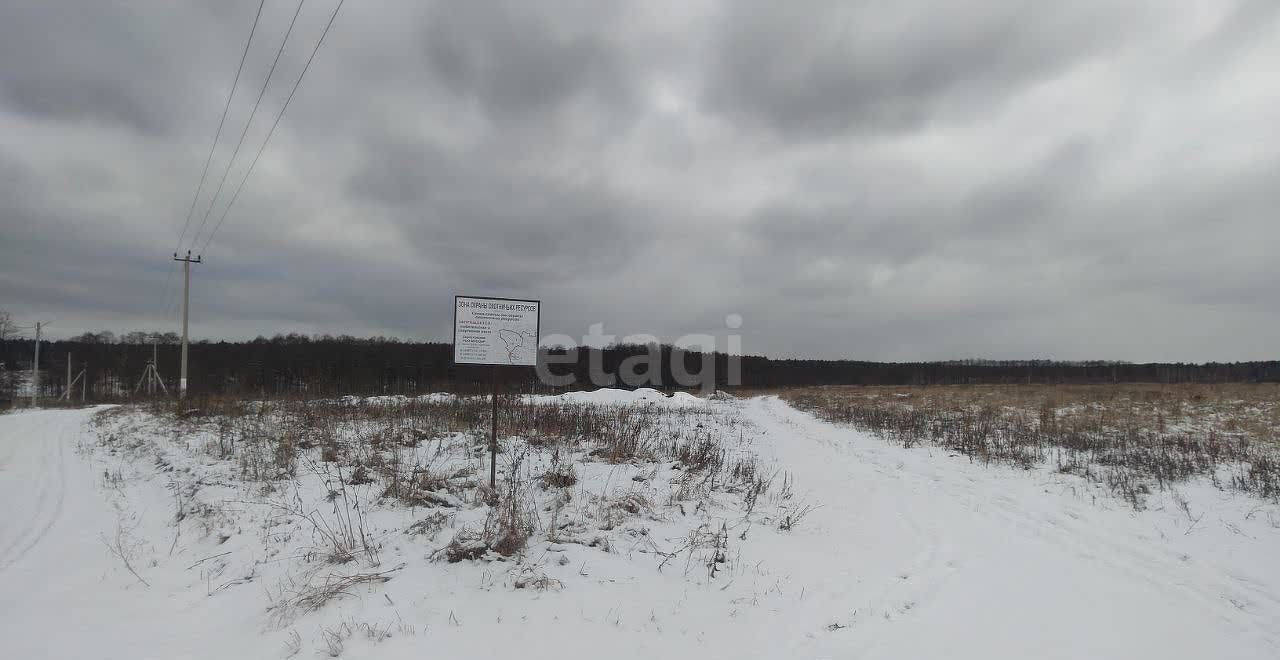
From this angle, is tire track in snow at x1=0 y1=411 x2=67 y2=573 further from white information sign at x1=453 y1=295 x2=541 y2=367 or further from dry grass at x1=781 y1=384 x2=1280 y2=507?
dry grass at x1=781 y1=384 x2=1280 y2=507

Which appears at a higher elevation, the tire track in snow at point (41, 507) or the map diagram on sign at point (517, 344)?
the map diagram on sign at point (517, 344)

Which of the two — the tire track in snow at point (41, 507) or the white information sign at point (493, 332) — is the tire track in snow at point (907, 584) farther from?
the tire track in snow at point (41, 507)

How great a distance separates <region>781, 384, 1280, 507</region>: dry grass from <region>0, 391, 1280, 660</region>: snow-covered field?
142cm

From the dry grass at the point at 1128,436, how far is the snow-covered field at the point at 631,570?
142cm

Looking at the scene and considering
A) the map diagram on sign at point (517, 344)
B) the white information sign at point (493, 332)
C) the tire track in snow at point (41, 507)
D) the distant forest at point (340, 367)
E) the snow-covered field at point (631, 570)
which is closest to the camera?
the snow-covered field at point (631, 570)

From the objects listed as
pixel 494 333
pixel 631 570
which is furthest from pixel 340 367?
pixel 631 570

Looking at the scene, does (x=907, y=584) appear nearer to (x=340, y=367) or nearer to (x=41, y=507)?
(x=41, y=507)

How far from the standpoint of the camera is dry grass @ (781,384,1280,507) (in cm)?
967

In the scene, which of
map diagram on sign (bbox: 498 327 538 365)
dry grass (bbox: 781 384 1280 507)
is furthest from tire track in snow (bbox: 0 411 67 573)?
dry grass (bbox: 781 384 1280 507)

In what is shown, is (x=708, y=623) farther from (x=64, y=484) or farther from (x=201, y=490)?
(x=64, y=484)

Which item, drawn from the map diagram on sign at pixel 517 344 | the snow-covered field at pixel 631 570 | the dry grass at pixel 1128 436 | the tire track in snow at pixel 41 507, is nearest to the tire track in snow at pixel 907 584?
the snow-covered field at pixel 631 570

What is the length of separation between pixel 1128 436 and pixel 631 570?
1580 centimetres

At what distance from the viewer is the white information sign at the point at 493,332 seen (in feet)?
26.3

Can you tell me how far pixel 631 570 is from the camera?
5184 millimetres
